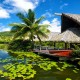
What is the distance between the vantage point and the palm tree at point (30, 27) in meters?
27.9

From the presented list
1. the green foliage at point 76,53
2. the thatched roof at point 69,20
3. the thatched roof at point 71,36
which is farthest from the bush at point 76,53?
the thatched roof at point 69,20

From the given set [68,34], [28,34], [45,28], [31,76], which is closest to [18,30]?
[28,34]

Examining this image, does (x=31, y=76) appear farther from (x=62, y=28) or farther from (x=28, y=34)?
(x=28, y=34)

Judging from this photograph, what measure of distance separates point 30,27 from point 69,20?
712 cm

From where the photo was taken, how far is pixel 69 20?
76.1ft

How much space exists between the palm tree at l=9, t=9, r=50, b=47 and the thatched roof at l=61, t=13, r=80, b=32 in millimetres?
4867

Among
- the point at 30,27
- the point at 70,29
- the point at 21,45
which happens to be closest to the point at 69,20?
the point at 70,29

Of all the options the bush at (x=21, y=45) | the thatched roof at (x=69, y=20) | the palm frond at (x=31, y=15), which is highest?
the palm frond at (x=31, y=15)

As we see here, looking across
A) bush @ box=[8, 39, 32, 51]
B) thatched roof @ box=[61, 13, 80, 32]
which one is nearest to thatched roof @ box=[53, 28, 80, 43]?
thatched roof @ box=[61, 13, 80, 32]

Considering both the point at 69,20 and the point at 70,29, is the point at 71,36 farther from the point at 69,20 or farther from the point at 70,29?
the point at 69,20

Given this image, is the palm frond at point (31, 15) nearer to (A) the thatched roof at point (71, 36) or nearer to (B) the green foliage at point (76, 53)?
(A) the thatched roof at point (71, 36)

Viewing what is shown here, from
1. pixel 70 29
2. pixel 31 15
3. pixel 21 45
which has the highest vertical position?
pixel 31 15

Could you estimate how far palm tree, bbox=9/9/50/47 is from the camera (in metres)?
27.9

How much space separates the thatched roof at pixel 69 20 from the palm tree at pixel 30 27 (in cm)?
487
